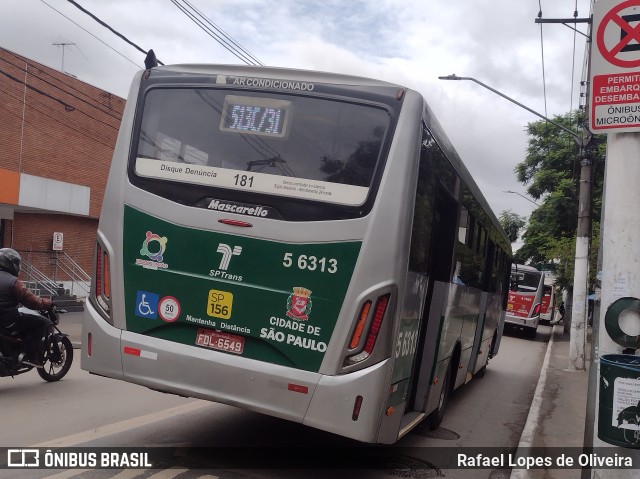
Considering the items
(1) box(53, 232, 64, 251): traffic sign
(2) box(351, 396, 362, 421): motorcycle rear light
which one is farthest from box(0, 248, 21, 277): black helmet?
(1) box(53, 232, 64, 251): traffic sign

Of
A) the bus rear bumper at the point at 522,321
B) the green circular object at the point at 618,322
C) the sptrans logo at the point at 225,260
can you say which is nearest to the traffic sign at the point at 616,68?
the green circular object at the point at 618,322

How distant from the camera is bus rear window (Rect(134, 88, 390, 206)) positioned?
529 centimetres

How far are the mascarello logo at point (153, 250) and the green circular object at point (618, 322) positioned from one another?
3371mm

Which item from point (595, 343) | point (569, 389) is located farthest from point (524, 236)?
point (595, 343)

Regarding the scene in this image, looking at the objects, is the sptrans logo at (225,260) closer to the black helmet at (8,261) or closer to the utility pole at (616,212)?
the utility pole at (616,212)

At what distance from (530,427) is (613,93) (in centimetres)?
530

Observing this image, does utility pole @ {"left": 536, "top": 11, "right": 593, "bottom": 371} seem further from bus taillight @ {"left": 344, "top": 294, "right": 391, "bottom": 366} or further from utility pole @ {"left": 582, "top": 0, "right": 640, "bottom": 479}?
bus taillight @ {"left": 344, "top": 294, "right": 391, "bottom": 366}

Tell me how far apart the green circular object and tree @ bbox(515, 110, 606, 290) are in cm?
2513

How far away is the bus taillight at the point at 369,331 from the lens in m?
5.02

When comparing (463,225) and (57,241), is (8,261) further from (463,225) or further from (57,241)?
(57,241)

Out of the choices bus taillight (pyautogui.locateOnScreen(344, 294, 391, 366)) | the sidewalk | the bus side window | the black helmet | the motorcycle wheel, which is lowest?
the sidewalk

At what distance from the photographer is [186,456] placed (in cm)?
591

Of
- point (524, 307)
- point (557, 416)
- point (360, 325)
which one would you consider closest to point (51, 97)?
point (524, 307)

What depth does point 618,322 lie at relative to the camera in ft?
15.6
